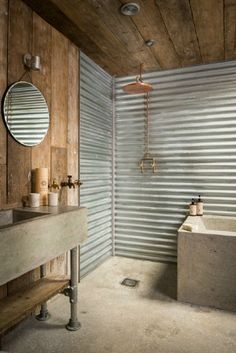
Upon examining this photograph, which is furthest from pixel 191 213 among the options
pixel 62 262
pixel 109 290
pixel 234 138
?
pixel 62 262

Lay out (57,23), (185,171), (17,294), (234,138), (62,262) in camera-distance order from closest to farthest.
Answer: (17,294)
(57,23)
(62,262)
(234,138)
(185,171)

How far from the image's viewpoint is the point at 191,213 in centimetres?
378

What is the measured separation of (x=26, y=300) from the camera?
212 centimetres

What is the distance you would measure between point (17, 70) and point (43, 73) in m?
0.40

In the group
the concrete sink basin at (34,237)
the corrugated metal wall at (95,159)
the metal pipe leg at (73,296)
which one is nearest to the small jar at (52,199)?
the concrete sink basin at (34,237)

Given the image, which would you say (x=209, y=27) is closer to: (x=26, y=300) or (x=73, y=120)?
(x=73, y=120)

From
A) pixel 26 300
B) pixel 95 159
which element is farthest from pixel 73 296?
pixel 95 159

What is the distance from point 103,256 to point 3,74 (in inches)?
121

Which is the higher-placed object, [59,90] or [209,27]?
[209,27]

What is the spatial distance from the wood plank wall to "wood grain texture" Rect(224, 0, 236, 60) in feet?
6.03

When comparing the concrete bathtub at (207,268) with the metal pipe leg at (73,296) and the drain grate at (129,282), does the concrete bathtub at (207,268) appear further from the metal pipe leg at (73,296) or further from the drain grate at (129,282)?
the metal pipe leg at (73,296)

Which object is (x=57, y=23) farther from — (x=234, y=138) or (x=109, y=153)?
(x=234, y=138)

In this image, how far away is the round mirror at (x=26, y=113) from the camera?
2361 millimetres

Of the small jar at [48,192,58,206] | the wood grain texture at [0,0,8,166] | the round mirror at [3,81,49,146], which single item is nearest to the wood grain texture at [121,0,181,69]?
the wood grain texture at [0,0,8,166]
